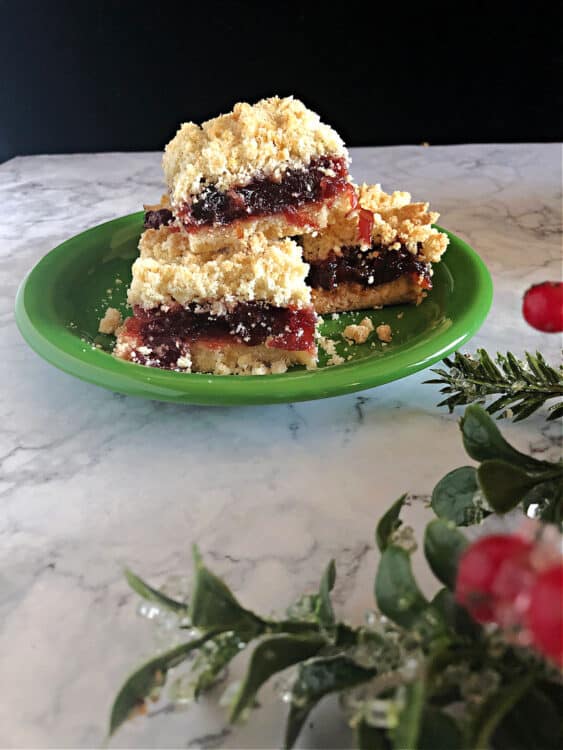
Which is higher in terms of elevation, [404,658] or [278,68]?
[278,68]

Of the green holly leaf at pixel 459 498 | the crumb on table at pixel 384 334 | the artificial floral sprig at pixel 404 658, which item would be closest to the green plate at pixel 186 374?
the crumb on table at pixel 384 334

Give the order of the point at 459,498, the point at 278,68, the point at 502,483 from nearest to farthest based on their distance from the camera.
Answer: the point at 502,483
the point at 459,498
the point at 278,68

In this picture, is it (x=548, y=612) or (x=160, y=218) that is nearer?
(x=548, y=612)

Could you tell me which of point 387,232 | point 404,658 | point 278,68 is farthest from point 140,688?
point 278,68

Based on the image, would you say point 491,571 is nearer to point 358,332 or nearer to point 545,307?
point 545,307

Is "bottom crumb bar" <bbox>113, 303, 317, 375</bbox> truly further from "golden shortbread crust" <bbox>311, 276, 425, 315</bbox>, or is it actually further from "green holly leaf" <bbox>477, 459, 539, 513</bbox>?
"green holly leaf" <bbox>477, 459, 539, 513</bbox>

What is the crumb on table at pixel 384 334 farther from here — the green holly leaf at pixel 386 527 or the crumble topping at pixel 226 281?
the green holly leaf at pixel 386 527

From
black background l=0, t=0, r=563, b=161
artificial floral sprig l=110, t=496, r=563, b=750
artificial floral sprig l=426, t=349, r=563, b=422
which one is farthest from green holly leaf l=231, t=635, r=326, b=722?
black background l=0, t=0, r=563, b=161
